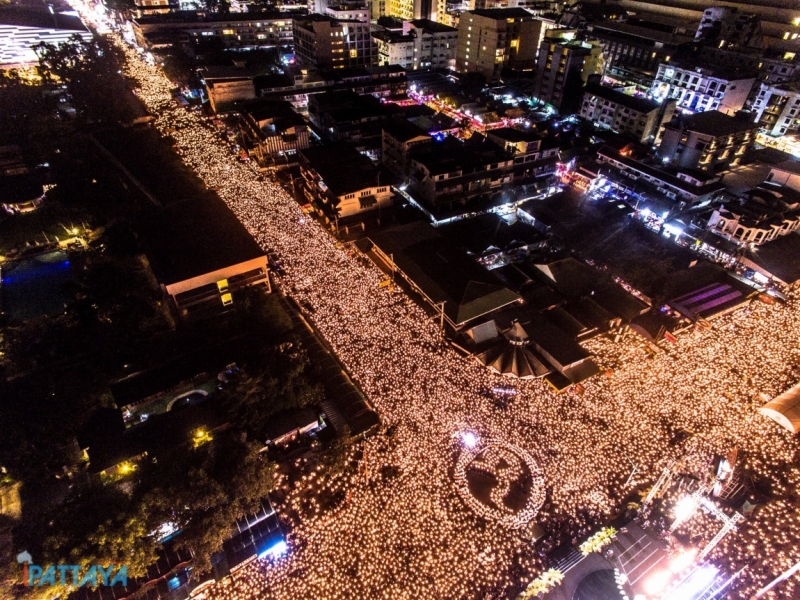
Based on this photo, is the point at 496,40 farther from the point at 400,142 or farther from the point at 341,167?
the point at 341,167

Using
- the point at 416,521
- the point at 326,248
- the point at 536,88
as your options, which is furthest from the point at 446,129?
the point at 416,521

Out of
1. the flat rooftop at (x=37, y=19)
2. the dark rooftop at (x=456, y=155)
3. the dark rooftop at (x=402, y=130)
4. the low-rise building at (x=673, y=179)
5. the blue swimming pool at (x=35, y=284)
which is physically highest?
the flat rooftop at (x=37, y=19)

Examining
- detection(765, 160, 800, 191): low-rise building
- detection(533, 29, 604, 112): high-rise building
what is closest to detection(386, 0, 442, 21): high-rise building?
detection(533, 29, 604, 112): high-rise building

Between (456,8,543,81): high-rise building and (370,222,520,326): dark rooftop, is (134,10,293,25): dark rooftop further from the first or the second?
(370,222,520,326): dark rooftop

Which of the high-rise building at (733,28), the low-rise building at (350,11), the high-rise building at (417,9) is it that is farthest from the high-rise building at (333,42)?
the high-rise building at (733,28)

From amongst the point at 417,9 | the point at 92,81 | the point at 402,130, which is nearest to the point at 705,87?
the point at 402,130

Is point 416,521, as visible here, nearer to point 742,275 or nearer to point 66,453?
point 66,453

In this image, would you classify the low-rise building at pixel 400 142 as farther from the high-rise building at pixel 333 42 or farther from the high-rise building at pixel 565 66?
the high-rise building at pixel 333 42
